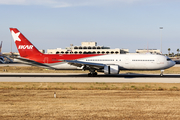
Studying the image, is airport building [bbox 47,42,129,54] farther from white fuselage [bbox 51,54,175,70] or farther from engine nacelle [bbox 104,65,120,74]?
engine nacelle [bbox 104,65,120,74]

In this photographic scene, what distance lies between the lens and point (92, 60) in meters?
37.9

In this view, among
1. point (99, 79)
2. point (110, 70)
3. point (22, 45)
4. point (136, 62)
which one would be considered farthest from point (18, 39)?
point (136, 62)

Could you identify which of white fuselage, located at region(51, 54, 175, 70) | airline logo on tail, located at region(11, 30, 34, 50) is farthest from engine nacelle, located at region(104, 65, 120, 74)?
airline logo on tail, located at region(11, 30, 34, 50)

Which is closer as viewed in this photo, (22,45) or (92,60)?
(92,60)

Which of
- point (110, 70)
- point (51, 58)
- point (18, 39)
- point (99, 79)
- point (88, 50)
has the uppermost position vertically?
point (88, 50)

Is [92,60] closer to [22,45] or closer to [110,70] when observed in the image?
[110,70]

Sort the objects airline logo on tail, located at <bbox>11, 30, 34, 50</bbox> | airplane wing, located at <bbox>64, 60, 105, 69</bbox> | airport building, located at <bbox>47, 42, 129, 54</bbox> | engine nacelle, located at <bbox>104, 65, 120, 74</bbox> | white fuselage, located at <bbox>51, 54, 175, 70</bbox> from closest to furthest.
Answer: engine nacelle, located at <bbox>104, 65, 120, 74</bbox>, airplane wing, located at <bbox>64, 60, 105, 69</bbox>, white fuselage, located at <bbox>51, 54, 175, 70</bbox>, airline logo on tail, located at <bbox>11, 30, 34, 50</bbox>, airport building, located at <bbox>47, 42, 129, 54</bbox>

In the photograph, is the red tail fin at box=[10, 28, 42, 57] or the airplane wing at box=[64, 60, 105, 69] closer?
the airplane wing at box=[64, 60, 105, 69]

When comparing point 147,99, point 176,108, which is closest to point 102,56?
point 147,99

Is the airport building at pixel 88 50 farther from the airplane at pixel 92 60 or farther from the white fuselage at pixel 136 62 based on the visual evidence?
the white fuselage at pixel 136 62

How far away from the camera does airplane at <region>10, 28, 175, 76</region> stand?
36.5 meters

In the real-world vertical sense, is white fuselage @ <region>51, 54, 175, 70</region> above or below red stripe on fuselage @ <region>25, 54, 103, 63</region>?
below

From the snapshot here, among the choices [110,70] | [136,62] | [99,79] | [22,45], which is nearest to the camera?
[99,79]

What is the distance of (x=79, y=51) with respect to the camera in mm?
149750
